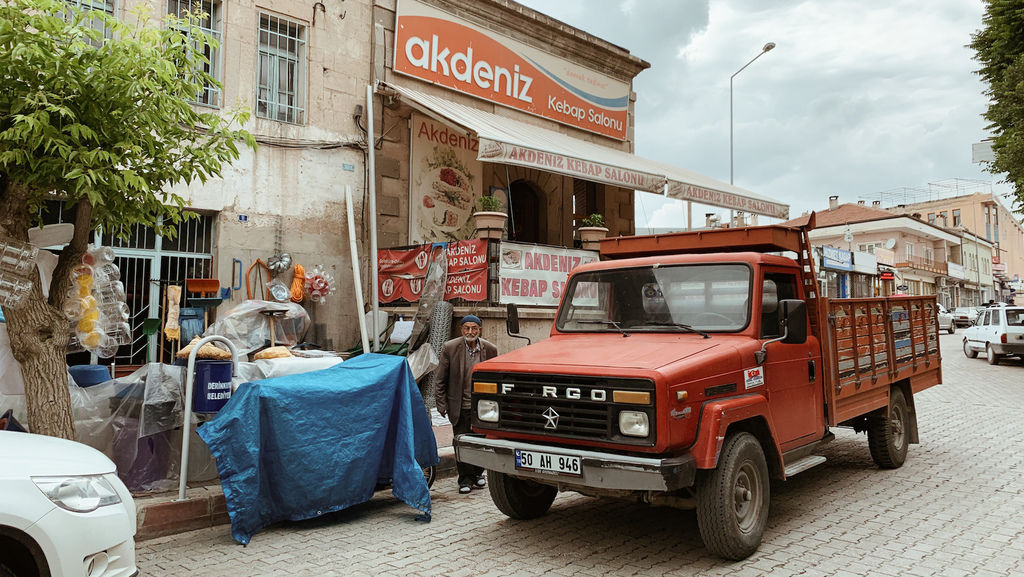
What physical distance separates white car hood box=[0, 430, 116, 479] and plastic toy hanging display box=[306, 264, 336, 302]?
776 cm

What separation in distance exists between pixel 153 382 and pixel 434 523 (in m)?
2.69

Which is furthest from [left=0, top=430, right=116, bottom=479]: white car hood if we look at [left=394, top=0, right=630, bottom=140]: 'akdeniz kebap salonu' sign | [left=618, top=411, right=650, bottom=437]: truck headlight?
[left=394, top=0, right=630, bottom=140]: 'akdeniz kebap salonu' sign

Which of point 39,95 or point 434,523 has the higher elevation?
point 39,95

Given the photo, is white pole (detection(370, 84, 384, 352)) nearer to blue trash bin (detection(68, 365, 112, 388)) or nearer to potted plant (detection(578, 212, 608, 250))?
potted plant (detection(578, 212, 608, 250))

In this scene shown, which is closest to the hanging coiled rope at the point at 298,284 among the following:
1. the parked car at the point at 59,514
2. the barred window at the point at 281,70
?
the barred window at the point at 281,70

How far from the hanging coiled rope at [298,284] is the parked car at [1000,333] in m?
19.8

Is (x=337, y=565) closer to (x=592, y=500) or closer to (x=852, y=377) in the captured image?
(x=592, y=500)

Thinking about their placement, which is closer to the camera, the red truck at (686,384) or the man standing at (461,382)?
the red truck at (686,384)

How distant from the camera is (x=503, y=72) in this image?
14.4m

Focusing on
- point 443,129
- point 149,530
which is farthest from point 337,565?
point 443,129

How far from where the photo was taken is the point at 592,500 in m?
6.00

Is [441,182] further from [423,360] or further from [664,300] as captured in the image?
[664,300]

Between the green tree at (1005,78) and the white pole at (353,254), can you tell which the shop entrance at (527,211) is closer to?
the white pole at (353,254)

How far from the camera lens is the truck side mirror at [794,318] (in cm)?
487
